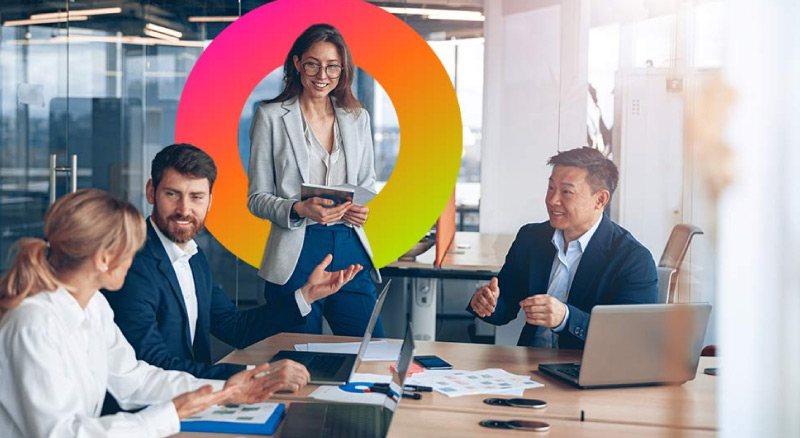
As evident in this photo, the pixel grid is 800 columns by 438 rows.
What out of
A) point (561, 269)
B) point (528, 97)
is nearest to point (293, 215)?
point (561, 269)

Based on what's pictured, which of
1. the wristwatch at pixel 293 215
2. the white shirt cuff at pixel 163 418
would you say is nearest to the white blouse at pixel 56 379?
the white shirt cuff at pixel 163 418

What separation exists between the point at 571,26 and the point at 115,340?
3058 millimetres

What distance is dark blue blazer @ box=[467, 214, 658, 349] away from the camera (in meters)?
2.52

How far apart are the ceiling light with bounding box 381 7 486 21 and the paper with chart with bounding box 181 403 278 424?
294 cm

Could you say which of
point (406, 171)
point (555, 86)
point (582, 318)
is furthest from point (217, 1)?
point (582, 318)

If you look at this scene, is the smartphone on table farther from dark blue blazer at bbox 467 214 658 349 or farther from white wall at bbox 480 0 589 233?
white wall at bbox 480 0 589 233

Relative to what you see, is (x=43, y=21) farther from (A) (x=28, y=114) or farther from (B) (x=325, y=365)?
(B) (x=325, y=365)

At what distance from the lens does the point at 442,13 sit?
4.24m

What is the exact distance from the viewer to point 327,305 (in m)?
3.22

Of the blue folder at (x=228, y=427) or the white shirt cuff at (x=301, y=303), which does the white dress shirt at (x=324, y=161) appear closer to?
the white shirt cuff at (x=301, y=303)

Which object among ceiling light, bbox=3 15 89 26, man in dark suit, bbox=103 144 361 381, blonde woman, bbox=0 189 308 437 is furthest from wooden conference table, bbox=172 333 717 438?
ceiling light, bbox=3 15 89 26

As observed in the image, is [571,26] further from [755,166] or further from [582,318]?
[755,166]

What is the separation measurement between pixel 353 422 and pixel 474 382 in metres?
0.46

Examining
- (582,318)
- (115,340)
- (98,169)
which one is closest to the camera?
(115,340)
